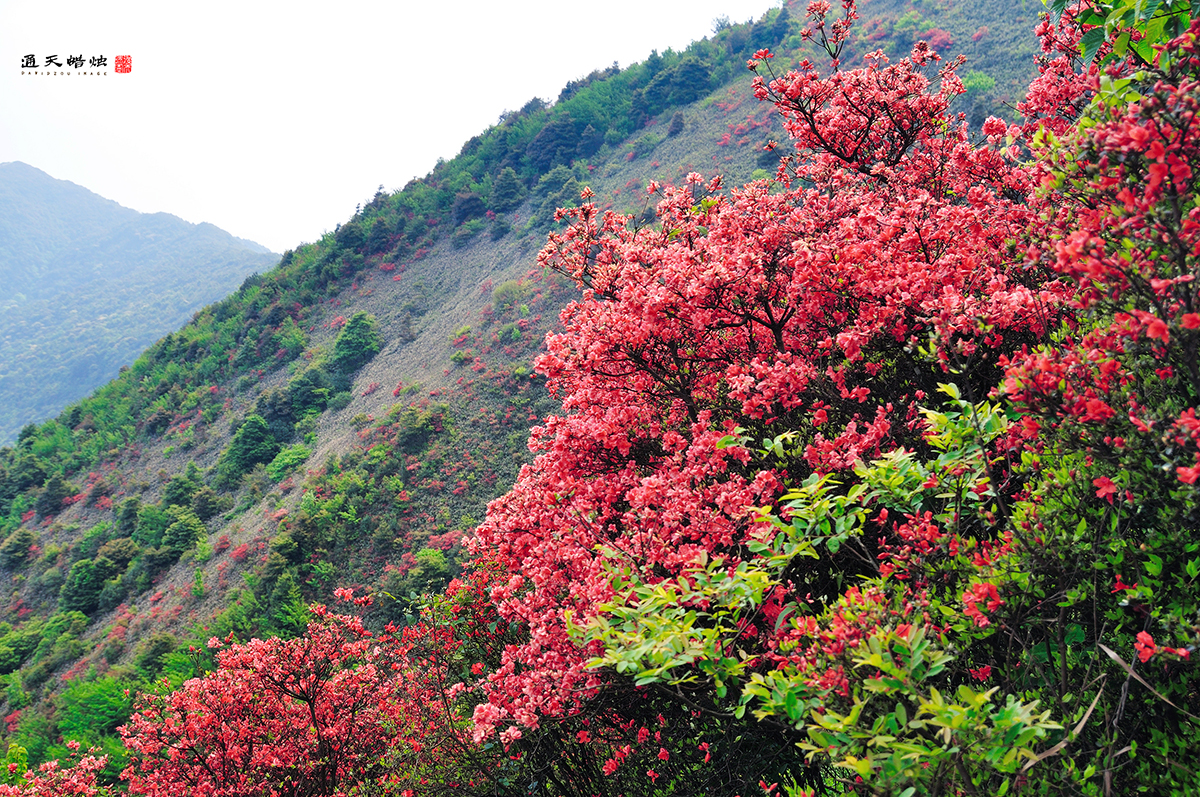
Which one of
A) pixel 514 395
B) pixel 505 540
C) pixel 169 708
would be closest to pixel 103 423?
pixel 514 395

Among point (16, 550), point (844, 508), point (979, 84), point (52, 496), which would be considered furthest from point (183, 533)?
point (979, 84)

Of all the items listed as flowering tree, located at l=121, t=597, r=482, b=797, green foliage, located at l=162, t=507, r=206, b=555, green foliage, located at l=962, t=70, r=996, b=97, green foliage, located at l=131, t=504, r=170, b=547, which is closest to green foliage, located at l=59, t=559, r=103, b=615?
green foliage, located at l=131, t=504, r=170, b=547

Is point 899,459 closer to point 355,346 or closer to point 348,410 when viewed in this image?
point 348,410

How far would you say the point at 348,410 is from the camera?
2425cm

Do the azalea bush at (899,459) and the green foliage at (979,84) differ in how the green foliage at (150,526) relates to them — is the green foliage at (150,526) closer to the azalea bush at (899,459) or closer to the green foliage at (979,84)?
the azalea bush at (899,459)

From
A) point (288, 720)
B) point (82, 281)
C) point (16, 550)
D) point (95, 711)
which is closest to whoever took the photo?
point (288, 720)

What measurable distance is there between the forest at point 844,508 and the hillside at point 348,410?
7.17ft

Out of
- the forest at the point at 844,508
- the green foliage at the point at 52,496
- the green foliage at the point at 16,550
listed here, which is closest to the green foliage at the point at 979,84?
the forest at the point at 844,508

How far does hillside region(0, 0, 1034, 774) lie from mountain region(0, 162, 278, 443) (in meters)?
72.3

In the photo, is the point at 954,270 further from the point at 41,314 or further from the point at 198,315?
the point at 41,314

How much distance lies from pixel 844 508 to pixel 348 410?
80.4ft

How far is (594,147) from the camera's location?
3722 cm

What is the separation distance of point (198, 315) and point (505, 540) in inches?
1631

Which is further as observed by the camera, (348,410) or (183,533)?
(348,410)
